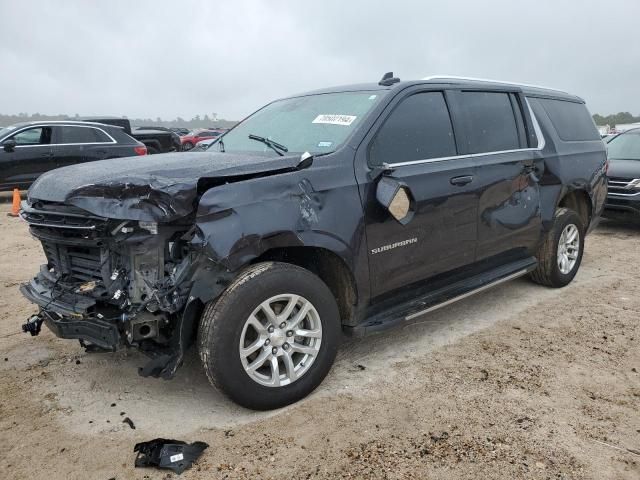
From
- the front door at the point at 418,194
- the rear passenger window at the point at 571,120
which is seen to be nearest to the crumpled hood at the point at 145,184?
the front door at the point at 418,194

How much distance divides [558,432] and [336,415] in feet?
3.87

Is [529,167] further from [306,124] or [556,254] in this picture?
[306,124]

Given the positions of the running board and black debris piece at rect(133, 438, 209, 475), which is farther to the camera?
the running board

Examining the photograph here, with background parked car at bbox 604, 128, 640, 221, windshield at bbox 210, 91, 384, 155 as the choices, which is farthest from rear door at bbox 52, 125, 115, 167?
background parked car at bbox 604, 128, 640, 221

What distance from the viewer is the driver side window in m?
10.2

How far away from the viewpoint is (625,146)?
8.91 meters

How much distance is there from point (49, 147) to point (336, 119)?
8.75m

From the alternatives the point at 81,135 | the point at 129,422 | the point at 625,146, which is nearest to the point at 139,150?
the point at 81,135

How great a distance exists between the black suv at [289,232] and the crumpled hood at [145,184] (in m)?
0.01

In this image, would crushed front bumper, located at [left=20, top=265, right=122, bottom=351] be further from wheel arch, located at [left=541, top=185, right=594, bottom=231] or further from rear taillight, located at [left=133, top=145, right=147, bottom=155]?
rear taillight, located at [left=133, top=145, right=147, bottom=155]

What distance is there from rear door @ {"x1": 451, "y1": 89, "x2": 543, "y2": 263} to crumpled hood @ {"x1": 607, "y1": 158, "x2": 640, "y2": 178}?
417 cm

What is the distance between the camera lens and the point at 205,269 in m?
2.70

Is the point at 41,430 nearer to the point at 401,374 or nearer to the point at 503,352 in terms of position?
the point at 401,374

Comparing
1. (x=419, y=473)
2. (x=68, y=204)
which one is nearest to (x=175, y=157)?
(x=68, y=204)
